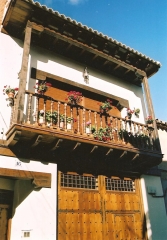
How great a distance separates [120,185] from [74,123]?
115 inches

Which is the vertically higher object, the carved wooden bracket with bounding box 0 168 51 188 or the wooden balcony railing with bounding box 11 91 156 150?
the wooden balcony railing with bounding box 11 91 156 150

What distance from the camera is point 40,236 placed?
6312 mm

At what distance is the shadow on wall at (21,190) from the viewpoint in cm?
654

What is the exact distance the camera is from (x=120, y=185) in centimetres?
874

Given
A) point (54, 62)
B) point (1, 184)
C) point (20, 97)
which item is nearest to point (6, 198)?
point (1, 184)

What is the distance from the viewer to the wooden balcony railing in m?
6.97

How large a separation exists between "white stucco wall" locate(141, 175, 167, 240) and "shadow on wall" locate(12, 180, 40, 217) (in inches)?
179

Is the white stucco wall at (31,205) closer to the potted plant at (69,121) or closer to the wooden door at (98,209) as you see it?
the wooden door at (98,209)

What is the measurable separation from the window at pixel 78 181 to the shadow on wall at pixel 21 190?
45.3 inches

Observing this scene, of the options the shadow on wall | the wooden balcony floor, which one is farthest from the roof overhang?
the shadow on wall

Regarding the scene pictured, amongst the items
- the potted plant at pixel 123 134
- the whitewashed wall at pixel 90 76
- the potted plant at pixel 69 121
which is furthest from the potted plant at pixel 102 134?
the whitewashed wall at pixel 90 76

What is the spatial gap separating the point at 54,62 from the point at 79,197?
511 centimetres

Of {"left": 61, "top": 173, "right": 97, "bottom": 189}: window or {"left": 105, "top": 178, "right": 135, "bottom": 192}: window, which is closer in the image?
{"left": 61, "top": 173, "right": 97, "bottom": 189}: window

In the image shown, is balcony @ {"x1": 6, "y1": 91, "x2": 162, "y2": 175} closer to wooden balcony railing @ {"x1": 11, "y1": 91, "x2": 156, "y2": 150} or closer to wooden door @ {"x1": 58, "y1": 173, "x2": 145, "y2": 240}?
wooden balcony railing @ {"x1": 11, "y1": 91, "x2": 156, "y2": 150}
